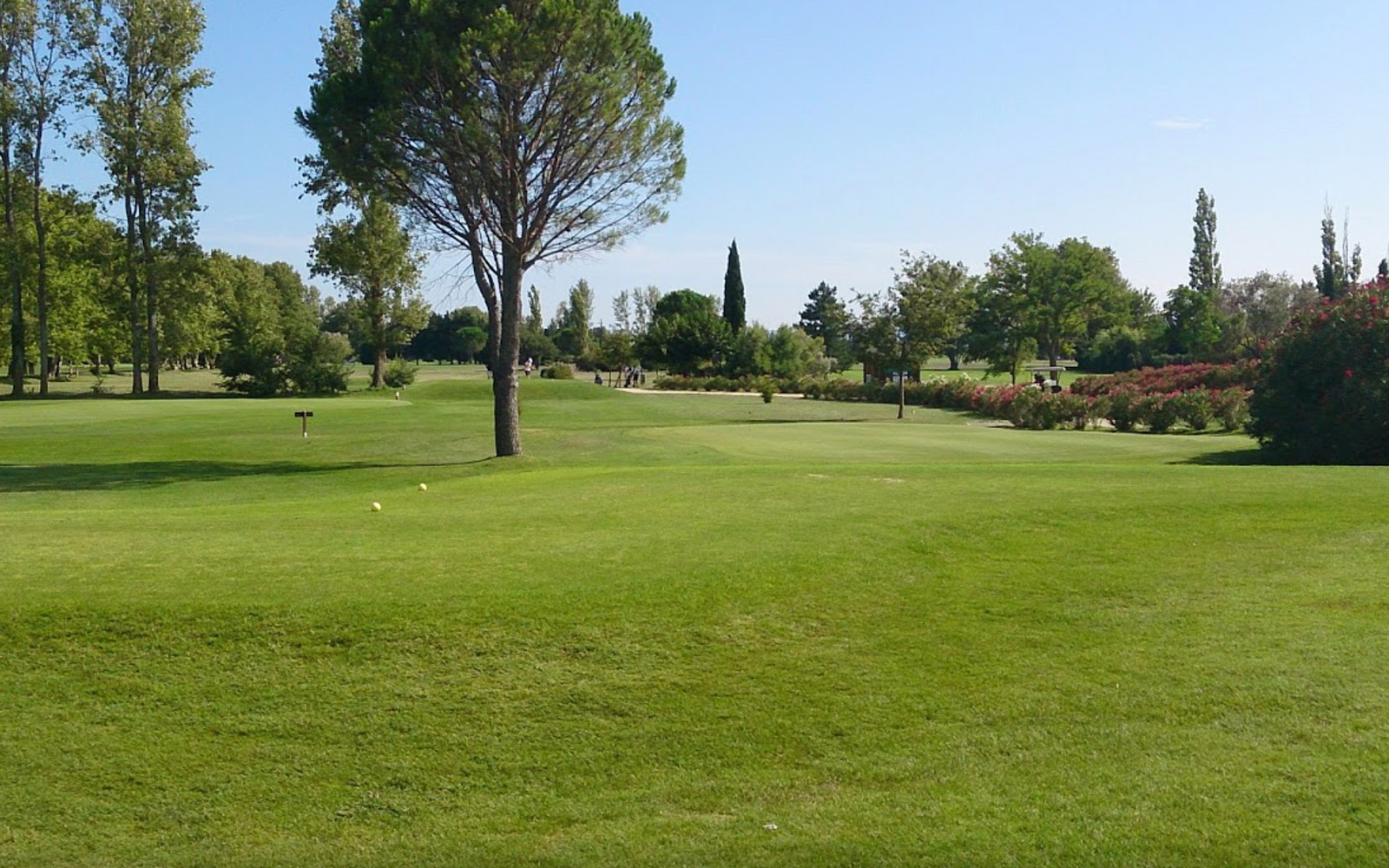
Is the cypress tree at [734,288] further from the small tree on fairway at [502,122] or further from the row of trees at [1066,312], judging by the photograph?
the small tree on fairway at [502,122]

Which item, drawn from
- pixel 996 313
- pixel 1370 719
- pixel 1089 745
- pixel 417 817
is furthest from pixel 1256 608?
pixel 996 313

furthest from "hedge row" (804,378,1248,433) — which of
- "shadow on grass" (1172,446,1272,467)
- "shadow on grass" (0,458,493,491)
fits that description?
"shadow on grass" (0,458,493,491)

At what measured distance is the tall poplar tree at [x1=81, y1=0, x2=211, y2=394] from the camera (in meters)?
63.9

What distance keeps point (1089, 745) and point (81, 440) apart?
1370 inches

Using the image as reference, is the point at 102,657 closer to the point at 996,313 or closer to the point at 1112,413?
the point at 1112,413

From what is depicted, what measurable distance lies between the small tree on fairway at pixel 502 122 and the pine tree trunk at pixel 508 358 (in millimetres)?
38

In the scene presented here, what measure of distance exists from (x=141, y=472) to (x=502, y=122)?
1259 centimetres

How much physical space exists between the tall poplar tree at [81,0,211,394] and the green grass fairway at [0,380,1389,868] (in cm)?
5913

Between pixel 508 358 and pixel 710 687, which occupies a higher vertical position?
pixel 508 358

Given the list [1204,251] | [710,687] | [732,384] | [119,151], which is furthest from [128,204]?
[1204,251]

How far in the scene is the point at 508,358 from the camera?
30344 mm

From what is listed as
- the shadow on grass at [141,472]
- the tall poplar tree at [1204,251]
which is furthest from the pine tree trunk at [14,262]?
the tall poplar tree at [1204,251]

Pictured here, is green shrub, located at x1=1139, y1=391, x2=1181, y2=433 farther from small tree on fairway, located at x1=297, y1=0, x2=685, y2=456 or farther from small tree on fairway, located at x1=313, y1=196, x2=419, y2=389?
small tree on fairway, located at x1=313, y1=196, x2=419, y2=389

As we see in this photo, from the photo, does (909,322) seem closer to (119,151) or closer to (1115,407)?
(1115,407)
